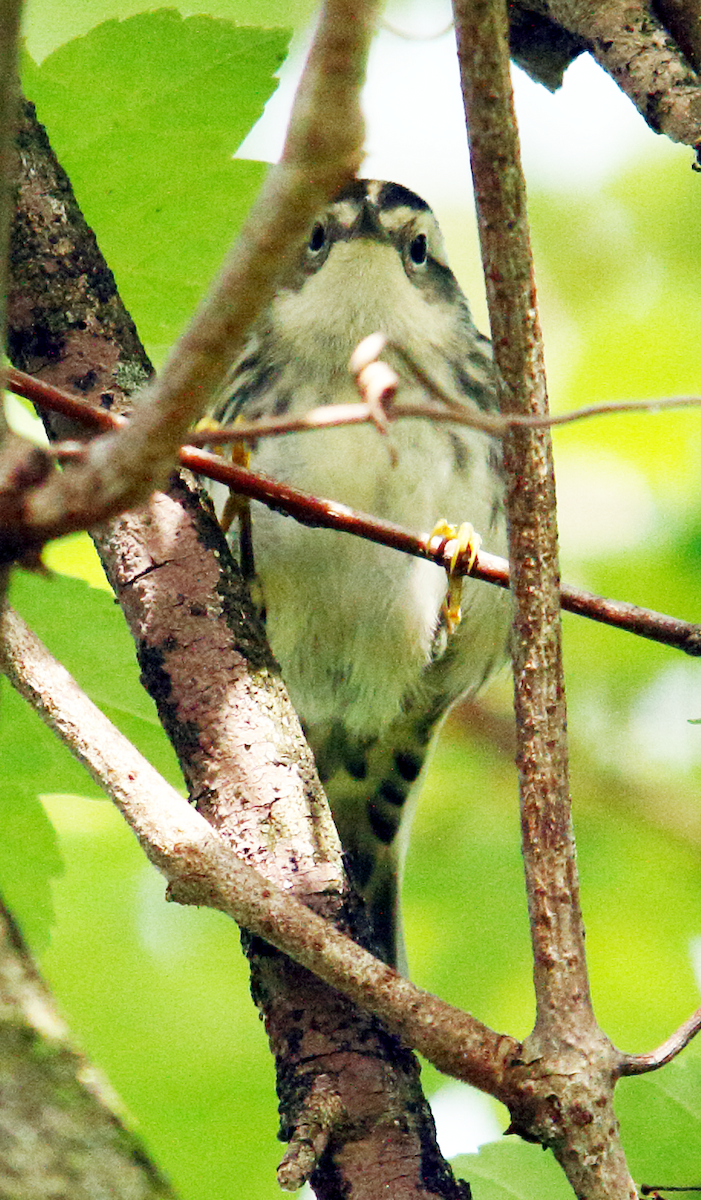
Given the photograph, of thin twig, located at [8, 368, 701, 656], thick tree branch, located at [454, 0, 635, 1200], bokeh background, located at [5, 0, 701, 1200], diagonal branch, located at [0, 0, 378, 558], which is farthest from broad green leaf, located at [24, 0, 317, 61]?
diagonal branch, located at [0, 0, 378, 558]

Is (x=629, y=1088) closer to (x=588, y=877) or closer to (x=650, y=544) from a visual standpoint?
(x=588, y=877)

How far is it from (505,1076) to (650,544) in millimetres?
1906

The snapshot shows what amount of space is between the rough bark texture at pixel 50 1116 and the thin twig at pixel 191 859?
0.61 metres

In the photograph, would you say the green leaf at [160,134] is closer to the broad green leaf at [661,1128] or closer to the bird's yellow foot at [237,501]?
the bird's yellow foot at [237,501]

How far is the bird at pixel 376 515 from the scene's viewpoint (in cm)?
283

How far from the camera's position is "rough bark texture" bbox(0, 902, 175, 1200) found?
80cm

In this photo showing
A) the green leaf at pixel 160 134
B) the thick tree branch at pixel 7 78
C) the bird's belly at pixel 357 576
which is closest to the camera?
the thick tree branch at pixel 7 78

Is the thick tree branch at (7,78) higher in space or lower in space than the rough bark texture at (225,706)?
lower

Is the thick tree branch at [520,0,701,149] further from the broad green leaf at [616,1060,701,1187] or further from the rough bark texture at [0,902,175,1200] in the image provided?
the rough bark texture at [0,902,175,1200]

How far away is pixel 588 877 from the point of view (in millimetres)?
3084

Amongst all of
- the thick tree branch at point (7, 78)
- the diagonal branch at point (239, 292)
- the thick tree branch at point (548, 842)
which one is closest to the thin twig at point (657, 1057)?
the thick tree branch at point (548, 842)

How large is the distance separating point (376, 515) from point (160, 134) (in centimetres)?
98

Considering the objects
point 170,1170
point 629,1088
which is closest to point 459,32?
point 629,1088

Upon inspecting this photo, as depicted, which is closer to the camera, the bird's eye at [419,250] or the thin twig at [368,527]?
the thin twig at [368,527]
